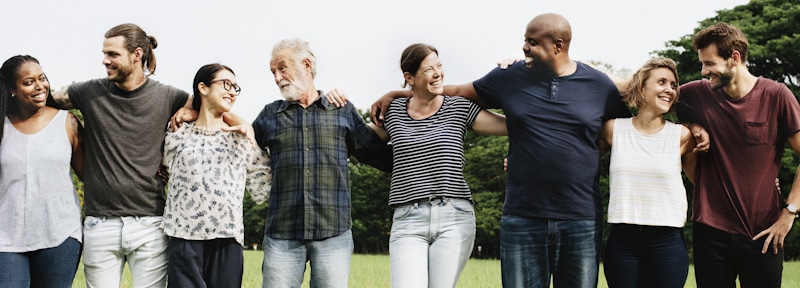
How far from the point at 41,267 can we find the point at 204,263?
1.12m

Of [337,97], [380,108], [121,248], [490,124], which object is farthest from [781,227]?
[121,248]

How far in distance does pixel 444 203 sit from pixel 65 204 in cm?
269

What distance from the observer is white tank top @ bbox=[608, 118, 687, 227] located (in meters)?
5.04

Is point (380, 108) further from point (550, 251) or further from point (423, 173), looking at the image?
point (550, 251)

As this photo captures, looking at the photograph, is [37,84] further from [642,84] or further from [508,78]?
[642,84]

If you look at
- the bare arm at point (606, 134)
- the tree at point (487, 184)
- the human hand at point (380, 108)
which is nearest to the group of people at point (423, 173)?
the bare arm at point (606, 134)

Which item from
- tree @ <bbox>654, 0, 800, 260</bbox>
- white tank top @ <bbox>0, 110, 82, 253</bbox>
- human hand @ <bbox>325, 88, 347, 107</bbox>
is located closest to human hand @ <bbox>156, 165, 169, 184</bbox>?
white tank top @ <bbox>0, 110, 82, 253</bbox>

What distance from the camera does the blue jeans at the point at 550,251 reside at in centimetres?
507

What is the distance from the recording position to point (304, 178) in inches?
214

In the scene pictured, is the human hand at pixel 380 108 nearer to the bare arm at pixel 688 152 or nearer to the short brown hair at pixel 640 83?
the short brown hair at pixel 640 83

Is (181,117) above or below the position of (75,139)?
above

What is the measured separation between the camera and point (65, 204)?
536cm

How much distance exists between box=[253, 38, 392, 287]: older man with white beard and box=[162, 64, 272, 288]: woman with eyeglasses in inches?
9.8

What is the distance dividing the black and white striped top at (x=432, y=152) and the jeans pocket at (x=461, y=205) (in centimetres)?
4
